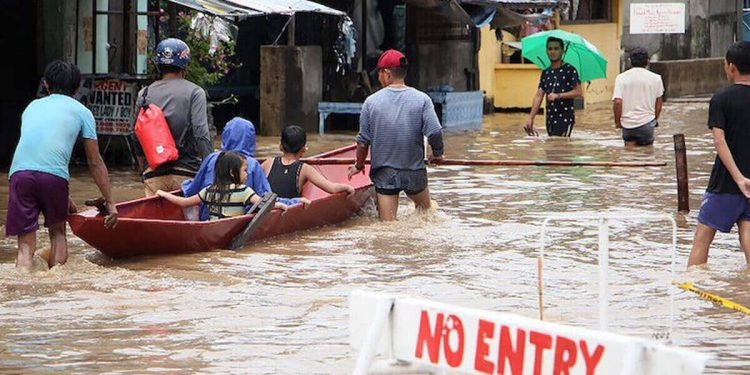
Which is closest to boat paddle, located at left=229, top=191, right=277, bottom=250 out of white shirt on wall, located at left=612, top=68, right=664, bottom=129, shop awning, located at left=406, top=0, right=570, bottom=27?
→ white shirt on wall, located at left=612, top=68, right=664, bottom=129

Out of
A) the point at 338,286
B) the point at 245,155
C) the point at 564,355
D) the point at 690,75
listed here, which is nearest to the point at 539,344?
the point at 564,355

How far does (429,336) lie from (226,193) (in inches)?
262

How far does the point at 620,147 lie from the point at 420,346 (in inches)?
635

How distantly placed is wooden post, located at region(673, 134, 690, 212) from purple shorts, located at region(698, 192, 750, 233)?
3.47 m

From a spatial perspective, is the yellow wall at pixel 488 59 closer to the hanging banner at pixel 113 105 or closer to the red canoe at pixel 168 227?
the hanging banner at pixel 113 105

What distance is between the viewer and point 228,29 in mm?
18828

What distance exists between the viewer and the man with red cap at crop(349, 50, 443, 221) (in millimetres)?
11930

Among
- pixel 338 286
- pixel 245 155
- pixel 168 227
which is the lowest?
pixel 338 286

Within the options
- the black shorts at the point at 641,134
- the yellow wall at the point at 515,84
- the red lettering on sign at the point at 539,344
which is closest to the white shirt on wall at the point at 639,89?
the black shorts at the point at 641,134

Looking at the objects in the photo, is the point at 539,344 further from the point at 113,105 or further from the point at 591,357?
the point at 113,105

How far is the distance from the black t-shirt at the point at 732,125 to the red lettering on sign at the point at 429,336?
5139 millimetres

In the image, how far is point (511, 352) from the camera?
436 cm

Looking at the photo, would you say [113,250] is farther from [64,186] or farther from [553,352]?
[553,352]

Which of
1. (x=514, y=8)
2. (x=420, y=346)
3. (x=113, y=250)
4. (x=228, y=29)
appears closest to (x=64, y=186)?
(x=113, y=250)
